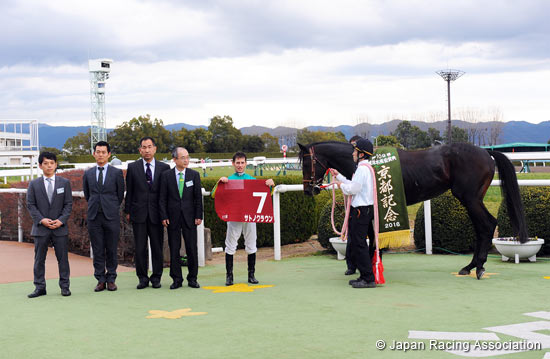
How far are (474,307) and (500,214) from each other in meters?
3.78

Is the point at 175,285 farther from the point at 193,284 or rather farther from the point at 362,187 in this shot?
the point at 362,187

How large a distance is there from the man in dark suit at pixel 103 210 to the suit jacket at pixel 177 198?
0.48 meters

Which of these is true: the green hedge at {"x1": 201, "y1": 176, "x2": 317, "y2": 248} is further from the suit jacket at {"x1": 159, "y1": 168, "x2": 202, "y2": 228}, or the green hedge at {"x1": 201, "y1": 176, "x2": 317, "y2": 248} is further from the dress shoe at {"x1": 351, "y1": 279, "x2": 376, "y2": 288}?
the dress shoe at {"x1": 351, "y1": 279, "x2": 376, "y2": 288}

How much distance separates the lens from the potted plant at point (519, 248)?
7484 millimetres

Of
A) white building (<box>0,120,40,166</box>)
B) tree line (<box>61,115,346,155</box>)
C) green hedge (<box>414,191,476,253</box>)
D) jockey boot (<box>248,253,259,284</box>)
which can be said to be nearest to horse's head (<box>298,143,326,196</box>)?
jockey boot (<box>248,253,259,284</box>)

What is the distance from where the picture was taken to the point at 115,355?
3.76m

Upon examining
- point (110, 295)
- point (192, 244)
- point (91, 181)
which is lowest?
point (110, 295)

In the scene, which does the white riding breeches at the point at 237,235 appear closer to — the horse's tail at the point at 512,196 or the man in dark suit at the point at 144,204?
the man in dark suit at the point at 144,204

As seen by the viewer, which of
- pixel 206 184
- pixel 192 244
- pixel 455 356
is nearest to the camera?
pixel 455 356

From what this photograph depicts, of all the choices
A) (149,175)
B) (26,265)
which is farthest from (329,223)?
(26,265)

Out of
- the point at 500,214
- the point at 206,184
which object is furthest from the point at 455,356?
the point at 206,184

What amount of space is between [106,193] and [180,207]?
78 cm

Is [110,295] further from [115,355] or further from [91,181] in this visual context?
[115,355]

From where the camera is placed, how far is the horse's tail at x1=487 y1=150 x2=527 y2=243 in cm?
702
